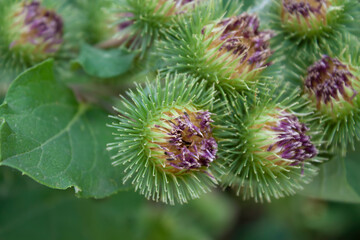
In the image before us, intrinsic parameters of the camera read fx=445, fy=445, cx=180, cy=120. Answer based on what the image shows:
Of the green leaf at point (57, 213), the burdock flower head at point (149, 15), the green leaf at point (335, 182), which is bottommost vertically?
the green leaf at point (57, 213)

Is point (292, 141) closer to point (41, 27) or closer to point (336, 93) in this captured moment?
point (336, 93)

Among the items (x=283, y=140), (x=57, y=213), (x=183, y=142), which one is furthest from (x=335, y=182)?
(x=57, y=213)

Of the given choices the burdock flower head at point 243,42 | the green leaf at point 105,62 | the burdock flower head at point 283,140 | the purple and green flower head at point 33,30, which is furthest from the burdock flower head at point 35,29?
the burdock flower head at point 283,140

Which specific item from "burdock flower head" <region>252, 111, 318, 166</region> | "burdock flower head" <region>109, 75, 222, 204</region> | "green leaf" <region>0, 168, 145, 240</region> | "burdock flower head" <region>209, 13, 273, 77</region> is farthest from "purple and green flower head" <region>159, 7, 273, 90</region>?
"green leaf" <region>0, 168, 145, 240</region>

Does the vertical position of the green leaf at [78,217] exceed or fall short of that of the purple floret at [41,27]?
it falls short

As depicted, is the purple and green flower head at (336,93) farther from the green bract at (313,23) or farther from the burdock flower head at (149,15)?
the burdock flower head at (149,15)

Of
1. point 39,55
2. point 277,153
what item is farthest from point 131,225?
point 277,153
